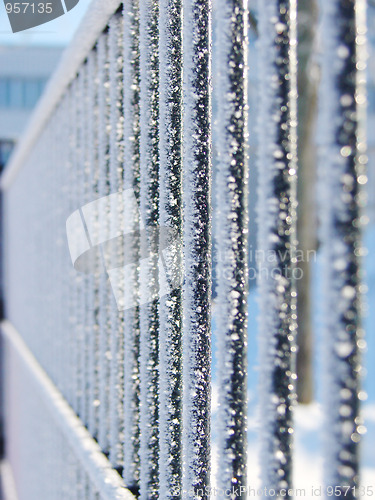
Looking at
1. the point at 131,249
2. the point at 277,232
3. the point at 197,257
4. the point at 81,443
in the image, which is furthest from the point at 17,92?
the point at 277,232

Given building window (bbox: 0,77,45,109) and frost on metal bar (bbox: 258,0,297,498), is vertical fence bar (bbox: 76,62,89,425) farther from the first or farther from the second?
building window (bbox: 0,77,45,109)

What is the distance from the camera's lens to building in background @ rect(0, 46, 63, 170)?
21.4 meters

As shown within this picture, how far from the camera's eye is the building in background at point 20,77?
21.4 m

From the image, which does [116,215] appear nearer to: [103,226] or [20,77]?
[103,226]

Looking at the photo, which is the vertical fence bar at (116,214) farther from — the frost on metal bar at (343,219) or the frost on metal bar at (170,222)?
the frost on metal bar at (343,219)

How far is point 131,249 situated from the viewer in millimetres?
1323

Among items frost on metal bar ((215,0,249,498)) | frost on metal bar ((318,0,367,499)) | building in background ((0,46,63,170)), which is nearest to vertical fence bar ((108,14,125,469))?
frost on metal bar ((215,0,249,498))

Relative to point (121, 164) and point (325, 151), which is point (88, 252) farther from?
point (325, 151)

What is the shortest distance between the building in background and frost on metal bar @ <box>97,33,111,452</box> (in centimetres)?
2093

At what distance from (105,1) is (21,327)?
8.80 feet

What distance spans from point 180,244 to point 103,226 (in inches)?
18.8

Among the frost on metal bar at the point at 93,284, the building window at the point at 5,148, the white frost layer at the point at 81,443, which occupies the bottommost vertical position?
the white frost layer at the point at 81,443

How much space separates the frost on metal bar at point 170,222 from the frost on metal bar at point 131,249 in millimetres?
201

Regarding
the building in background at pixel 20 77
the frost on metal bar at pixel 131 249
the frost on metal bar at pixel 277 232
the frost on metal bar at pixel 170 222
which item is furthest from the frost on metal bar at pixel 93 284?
the building in background at pixel 20 77
